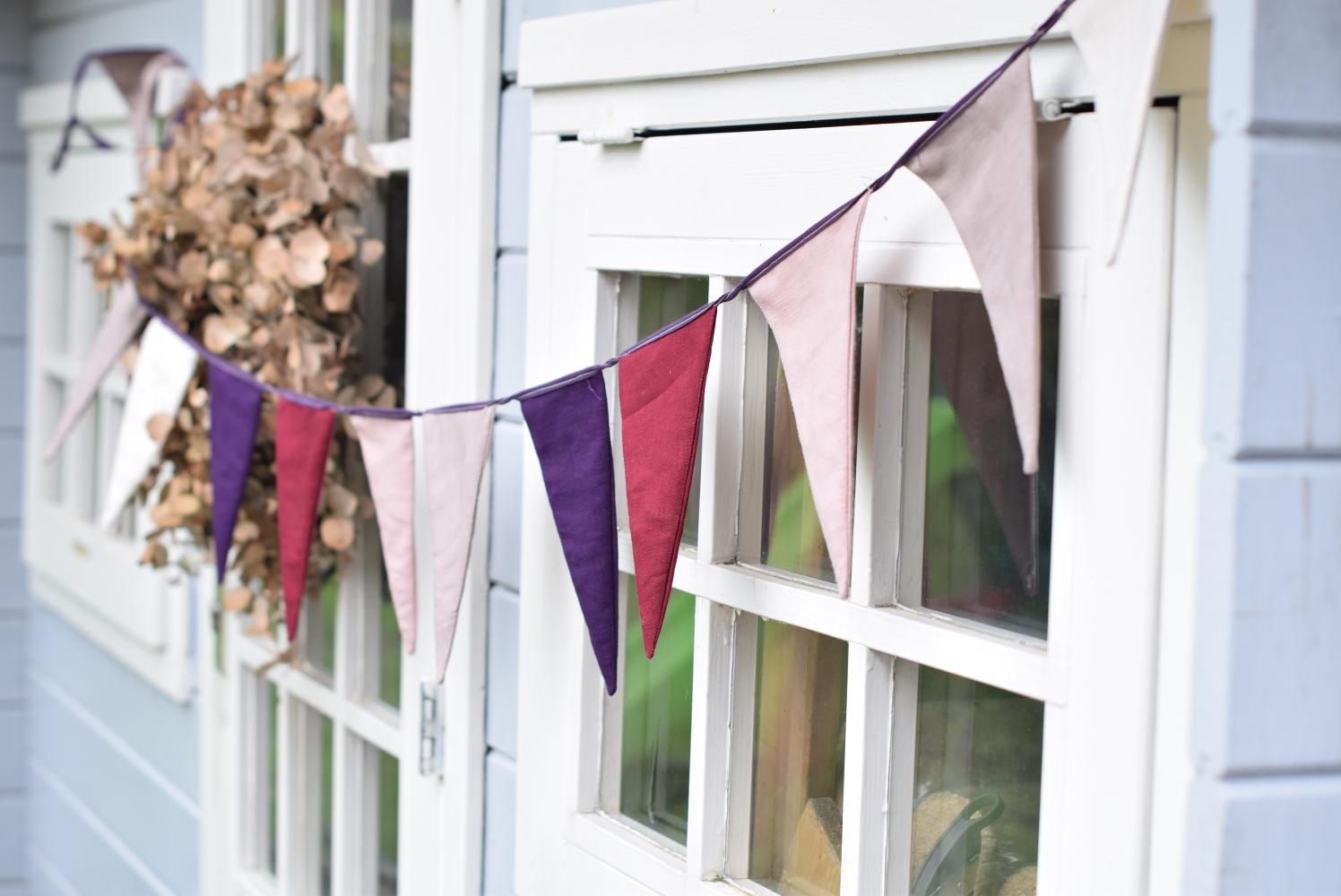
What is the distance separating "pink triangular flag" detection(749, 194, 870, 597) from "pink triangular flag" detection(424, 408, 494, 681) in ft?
1.47

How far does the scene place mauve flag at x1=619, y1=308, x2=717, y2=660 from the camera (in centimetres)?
112

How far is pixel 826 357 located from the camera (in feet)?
3.29

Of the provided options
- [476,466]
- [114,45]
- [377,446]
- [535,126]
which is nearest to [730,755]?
[476,466]

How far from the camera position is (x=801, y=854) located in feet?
3.99

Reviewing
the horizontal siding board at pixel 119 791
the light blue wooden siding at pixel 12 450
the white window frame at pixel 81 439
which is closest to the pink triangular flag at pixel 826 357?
the white window frame at pixel 81 439

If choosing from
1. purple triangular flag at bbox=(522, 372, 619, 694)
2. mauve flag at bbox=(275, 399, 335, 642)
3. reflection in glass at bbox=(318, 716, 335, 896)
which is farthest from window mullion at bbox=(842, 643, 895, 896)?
reflection in glass at bbox=(318, 716, 335, 896)

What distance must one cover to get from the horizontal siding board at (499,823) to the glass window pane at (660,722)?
0.67 ft

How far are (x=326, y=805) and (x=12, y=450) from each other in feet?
6.07

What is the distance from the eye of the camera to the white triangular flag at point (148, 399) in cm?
189

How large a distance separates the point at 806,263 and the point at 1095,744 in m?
0.38

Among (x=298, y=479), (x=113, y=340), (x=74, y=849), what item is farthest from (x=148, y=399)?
(x=74, y=849)

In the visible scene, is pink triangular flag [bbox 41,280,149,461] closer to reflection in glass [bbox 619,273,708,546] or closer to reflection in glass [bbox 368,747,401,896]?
reflection in glass [bbox 368,747,401,896]

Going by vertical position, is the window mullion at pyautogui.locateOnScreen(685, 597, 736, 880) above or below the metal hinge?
above

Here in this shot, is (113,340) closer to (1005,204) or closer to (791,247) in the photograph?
(791,247)
